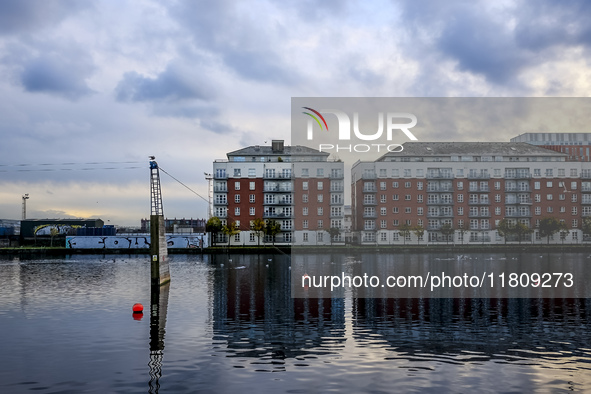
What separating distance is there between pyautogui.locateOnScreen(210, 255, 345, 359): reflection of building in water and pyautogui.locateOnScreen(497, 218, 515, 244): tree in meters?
84.4

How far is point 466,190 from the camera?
410 feet

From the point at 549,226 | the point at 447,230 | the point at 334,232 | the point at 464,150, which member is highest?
the point at 464,150

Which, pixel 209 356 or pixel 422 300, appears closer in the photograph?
pixel 209 356

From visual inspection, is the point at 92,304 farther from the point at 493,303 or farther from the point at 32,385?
the point at 493,303

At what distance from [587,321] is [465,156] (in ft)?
307

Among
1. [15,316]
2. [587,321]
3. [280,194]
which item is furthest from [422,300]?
[280,194]

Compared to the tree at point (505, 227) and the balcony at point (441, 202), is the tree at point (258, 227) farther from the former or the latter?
the tree at point (505, 227)

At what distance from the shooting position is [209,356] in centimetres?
2636

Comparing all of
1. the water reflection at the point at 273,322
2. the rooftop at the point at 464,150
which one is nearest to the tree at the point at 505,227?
the rooftop at the point at 464,150

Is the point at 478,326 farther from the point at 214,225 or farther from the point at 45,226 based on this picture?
the point at 45,226

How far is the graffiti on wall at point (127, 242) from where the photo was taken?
471ft

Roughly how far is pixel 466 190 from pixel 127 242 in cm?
8411

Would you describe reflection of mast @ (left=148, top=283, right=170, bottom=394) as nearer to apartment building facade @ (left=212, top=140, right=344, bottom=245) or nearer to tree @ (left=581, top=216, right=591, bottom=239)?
apartment building facade @ (left=212, top=140, right=344, bottom=245)

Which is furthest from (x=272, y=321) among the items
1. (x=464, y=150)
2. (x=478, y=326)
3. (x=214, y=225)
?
(x=214, y=225)
